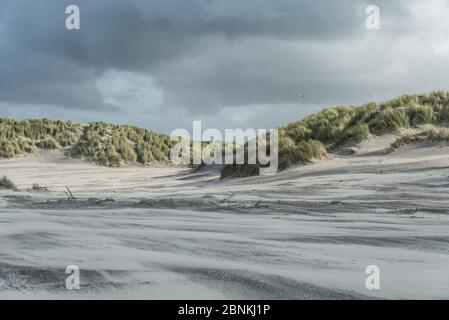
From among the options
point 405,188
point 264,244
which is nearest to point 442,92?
point 405,188

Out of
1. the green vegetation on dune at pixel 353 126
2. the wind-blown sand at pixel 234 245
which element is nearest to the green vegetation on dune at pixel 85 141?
the green vegetation on dune at pixel 353 126

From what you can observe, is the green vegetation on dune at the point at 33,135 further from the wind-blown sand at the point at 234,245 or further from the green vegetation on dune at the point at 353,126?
the wind-blown sand at the point at 234,245

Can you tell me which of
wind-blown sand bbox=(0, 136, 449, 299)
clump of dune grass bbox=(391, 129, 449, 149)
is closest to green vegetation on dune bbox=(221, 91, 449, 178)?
clump of dune grass bbox=(391, 129, 449, 149)

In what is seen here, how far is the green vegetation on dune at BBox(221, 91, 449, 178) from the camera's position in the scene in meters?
12.4

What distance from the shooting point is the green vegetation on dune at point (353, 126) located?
1243cm

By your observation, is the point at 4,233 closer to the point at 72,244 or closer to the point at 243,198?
the point at 72,244

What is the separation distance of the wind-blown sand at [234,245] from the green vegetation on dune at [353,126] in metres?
5.20

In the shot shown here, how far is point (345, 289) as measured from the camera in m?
2.59

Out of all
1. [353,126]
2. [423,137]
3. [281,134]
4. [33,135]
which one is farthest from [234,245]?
[33,135]

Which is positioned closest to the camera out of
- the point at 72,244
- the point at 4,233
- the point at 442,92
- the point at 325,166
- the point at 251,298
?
the point at 251,298

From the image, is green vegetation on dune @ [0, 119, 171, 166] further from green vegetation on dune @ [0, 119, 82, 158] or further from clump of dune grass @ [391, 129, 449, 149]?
clump of dune grass @ [391, 129, 449, 149]

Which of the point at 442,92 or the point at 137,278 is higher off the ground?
the point at 442,92

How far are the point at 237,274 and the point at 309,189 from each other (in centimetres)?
495
